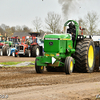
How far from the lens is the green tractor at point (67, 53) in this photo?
1137 cm

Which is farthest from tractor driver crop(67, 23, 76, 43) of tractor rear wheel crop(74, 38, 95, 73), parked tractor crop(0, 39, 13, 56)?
parked tractor crop(0, 39, 13, 56)

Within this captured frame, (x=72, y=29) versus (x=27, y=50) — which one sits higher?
(x=72, y=29)

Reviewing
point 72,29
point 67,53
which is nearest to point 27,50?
point 72,29

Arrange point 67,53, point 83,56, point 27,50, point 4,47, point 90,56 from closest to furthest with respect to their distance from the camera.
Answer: point 83,56 < point 67,53 < point 90,56 < point 27,50 < point 4,47

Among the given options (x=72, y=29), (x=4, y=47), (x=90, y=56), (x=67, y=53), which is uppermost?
(x=72, y=29)

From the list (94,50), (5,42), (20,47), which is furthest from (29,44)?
(94,50)

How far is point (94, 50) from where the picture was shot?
1316 cm

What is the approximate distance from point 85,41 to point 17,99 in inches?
277

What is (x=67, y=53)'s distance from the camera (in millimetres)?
12141

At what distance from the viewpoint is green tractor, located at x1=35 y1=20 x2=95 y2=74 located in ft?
37.3

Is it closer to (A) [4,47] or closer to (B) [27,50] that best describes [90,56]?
(B) [27,50]

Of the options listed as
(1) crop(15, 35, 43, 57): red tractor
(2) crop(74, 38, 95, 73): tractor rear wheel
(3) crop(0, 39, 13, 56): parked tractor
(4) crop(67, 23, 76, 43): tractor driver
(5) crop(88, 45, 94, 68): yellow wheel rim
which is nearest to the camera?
(2) crop(74, 38, 95, 73): tractor rear wheel

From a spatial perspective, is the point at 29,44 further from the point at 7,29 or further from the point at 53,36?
the point at 7,29

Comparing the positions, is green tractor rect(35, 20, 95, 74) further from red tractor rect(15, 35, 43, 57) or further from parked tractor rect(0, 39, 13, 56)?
parked tractor rect(0, 39, 13, 56)
